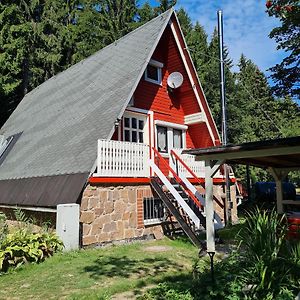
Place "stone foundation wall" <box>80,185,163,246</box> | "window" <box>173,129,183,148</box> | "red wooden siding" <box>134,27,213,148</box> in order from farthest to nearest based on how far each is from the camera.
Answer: "window" <box>173,129,183,148</box> < "red wooden siding" <box>134,27,213,148</box> < "stone foundation wall" <box>80,185,163,246</box>

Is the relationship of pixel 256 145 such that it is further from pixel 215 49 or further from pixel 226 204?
pixel 215 49

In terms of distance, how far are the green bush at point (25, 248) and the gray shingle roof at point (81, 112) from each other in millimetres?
2211

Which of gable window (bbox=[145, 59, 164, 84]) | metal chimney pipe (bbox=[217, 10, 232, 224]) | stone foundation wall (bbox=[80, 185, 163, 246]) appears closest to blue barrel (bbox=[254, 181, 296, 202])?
metal chimney pipe (bbox=[217, 10, 232, 224])

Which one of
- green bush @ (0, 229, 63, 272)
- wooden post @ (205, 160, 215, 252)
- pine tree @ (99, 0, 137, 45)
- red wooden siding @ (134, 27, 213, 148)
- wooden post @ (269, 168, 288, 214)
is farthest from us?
pine tree @ (99, 0, 137, 45)

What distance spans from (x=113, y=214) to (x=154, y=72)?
7.13 m

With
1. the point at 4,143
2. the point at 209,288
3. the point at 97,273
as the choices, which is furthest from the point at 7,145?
the point at 209,288

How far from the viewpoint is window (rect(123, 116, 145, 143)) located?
44.8 feet

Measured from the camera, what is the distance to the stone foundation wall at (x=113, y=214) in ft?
32.7

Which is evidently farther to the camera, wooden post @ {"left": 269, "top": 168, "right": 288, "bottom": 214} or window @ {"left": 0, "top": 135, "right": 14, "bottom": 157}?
window @ {"left": 0, "top": 135, "right": 14, "bottom": 157}

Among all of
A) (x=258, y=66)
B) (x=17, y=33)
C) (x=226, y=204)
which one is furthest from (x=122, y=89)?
(x=258, y=66)

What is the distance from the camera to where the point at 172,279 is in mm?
6645

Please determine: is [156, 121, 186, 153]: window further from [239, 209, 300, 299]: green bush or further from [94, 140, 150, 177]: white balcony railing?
[239, 209, 300, 299]: green bush

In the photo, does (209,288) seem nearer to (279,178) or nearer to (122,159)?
(122,159)

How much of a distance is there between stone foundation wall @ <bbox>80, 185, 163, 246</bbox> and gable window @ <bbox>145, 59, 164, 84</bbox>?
5203 mm
